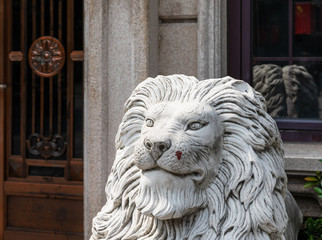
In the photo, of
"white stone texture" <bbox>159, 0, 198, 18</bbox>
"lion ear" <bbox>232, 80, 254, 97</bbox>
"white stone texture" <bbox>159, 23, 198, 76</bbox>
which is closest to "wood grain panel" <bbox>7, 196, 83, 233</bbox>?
"white stone texture" <bbox>159, 23, 198, 76</bbox>

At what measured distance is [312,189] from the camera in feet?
13.4

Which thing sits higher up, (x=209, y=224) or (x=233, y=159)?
(x=233, y=159)

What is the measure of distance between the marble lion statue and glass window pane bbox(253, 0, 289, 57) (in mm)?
1570

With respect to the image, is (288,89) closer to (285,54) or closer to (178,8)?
(285,54)

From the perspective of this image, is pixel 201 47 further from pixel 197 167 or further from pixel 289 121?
pixel 197 167

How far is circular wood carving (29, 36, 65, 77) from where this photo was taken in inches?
184

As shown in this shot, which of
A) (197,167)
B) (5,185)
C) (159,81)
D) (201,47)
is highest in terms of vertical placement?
(201,47)

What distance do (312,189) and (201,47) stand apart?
1.25 m

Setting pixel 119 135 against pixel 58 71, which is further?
pixel 58 71

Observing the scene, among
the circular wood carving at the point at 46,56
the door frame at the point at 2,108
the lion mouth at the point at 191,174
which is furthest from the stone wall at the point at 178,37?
the lion mouth at the point at 191,174

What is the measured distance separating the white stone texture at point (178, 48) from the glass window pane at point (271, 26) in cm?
49

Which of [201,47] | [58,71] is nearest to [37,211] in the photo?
[58,71]

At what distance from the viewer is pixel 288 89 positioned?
4.41 m

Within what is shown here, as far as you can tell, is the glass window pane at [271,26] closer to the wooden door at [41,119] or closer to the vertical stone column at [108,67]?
the vertical stone column at [108,67]
